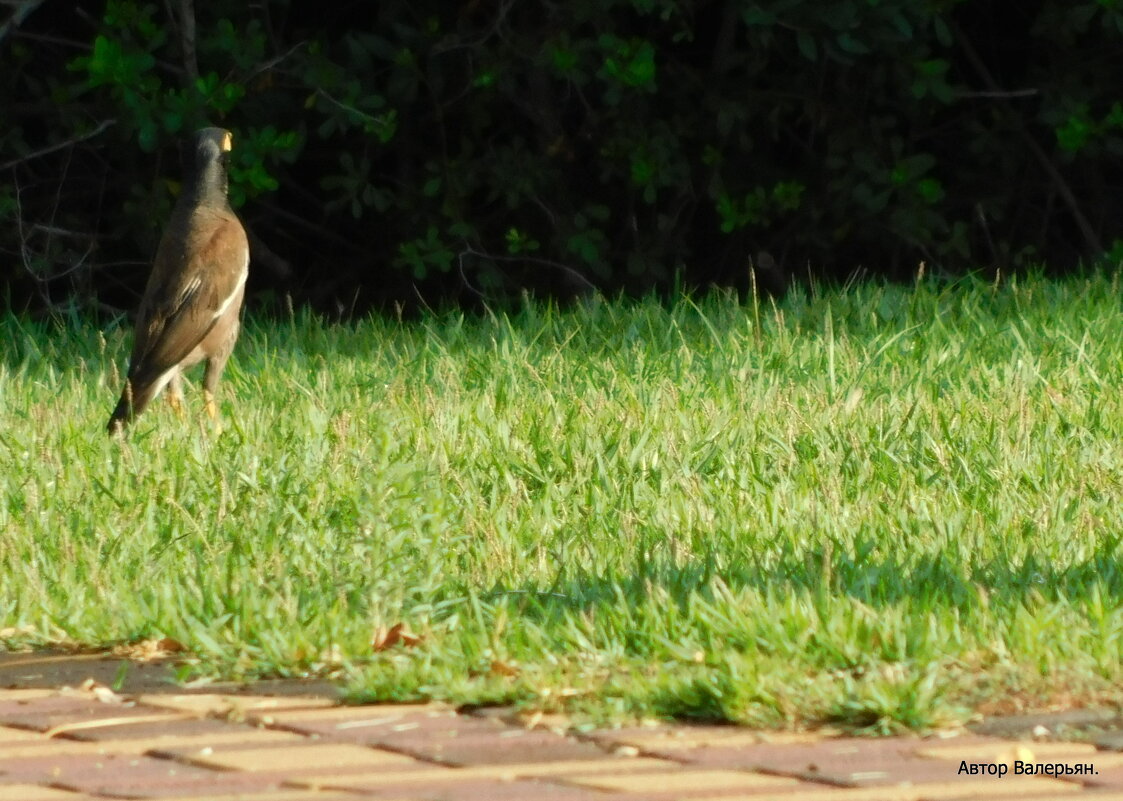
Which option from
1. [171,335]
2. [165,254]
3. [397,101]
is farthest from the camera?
[397,101]

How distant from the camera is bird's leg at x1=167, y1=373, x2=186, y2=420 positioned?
6.90m

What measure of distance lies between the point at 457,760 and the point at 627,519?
5.74ft

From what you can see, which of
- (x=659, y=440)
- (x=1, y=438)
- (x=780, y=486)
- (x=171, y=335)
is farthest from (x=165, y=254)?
(x=780, y=486)

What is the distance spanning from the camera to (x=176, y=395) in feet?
23.7


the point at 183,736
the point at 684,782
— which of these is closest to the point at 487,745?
the point at 684,782

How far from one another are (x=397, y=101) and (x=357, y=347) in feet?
8.31

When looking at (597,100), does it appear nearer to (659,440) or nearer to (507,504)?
(659,440)

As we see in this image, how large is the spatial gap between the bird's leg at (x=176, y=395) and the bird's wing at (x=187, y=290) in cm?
11

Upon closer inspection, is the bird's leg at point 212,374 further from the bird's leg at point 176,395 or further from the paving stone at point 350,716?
the paving stone at point 350,716

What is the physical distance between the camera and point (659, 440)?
5.86 metres

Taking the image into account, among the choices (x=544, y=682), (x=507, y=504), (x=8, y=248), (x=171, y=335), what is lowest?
(x=544, y=682)

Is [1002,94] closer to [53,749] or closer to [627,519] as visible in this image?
[627,519]

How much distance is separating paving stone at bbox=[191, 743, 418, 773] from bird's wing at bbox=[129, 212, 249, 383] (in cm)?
391

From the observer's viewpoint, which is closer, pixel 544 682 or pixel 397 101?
pixel 544 682
